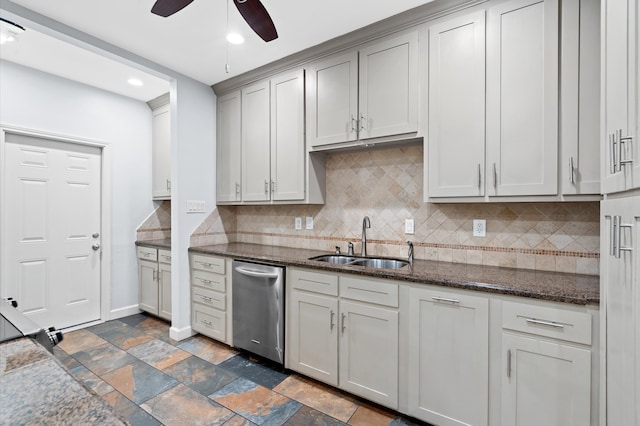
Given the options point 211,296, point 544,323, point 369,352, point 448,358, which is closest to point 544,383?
point 544,323

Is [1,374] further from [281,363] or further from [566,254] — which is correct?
[566,254]

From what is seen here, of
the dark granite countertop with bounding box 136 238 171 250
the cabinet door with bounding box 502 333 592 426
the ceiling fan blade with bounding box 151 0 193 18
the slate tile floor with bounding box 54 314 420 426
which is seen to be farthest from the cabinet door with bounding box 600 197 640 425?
the dark granite countertop with bounding box 136 238 171 250

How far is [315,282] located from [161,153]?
9.34 ft

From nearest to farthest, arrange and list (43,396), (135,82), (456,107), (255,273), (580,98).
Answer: (43,396), (580,98), (456,107), (255,273), (135,82)

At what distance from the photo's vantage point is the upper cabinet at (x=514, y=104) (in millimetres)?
1678

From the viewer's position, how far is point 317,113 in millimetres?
2660

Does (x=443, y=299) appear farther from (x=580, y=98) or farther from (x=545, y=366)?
(x=580, y=98)

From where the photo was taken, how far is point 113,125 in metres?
3.71

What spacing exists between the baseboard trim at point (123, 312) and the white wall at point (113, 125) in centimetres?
4

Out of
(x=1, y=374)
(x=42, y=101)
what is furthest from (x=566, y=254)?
(x=42, y=101)

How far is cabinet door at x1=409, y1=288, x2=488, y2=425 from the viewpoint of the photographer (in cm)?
169

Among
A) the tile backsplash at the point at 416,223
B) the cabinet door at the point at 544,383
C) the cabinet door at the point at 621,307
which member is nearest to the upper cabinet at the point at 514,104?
the tile backsplash at the point at 416,223

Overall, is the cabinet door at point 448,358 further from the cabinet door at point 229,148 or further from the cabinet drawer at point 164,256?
the cabinet drawer at point 164,256

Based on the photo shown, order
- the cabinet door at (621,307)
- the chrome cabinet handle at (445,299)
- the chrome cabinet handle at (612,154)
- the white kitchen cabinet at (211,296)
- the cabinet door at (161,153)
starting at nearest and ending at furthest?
the cabinet door at (621,307), the chrome cabinet handle at (612,154), the chrome cabinet handle at (445,299), the white kitchen cabinet at (211,296), the cabinet door at (161,153)
